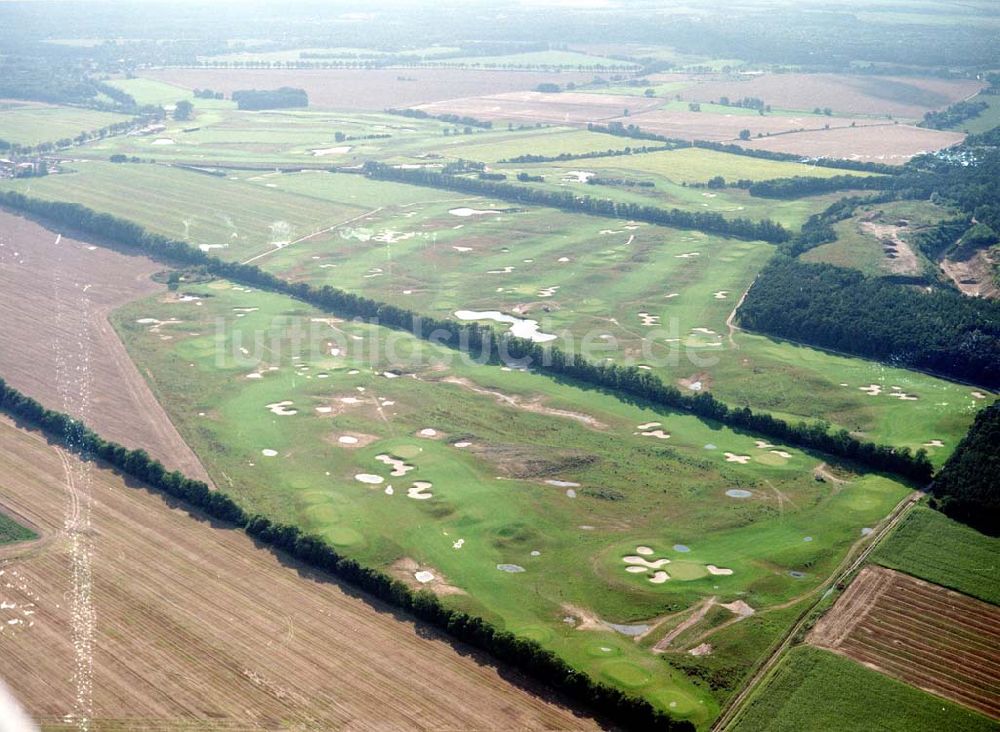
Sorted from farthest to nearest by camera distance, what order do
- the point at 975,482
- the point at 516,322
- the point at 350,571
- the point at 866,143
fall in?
the point at 866,143, the point at 516,322, the point at 975,482, the point at 350,571

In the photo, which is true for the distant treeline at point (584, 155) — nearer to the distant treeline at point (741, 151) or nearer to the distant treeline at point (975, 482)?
the distant treeline at point (741, 151)

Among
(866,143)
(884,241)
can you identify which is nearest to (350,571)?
(884,241)

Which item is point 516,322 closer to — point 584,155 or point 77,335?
point 77,335

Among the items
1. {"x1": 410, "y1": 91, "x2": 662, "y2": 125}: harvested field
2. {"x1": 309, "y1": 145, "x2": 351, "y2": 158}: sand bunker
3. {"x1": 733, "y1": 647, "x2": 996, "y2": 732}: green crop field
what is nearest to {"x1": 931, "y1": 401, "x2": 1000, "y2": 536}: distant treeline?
{"x1": 733, "y1": 647, "x2": 996, "y2": 732}: green crop field

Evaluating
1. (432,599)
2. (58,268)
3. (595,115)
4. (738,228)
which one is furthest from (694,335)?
(595,115)

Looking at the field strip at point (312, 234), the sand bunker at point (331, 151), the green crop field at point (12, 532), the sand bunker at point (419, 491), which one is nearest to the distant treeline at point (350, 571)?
the sand bunker at point (419, 491)

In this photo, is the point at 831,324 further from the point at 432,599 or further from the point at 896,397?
the point at 432,599

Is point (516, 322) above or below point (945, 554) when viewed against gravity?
above

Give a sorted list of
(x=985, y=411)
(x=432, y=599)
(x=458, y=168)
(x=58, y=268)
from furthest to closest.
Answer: (x=458, y=168)
(x=58, y=268)
(x=985, y=411)
(x=432, y=599)
